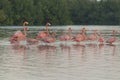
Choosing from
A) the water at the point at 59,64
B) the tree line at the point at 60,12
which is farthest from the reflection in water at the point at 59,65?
the tree line at the point at 60,12

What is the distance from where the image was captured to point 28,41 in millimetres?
27625

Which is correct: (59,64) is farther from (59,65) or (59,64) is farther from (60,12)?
(60,12)

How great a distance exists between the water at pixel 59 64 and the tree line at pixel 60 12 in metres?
61.8

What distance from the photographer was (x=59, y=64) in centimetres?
1798

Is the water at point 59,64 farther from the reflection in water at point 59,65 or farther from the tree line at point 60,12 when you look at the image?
the tree line at point 60,12

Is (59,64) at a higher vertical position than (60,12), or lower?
higher

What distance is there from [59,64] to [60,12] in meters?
83.4

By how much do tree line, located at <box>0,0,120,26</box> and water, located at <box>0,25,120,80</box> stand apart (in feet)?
203

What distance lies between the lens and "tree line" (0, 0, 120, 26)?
297 feet

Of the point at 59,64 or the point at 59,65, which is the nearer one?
the point at 59,65

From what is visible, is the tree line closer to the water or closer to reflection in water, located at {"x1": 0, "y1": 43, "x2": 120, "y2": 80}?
the water

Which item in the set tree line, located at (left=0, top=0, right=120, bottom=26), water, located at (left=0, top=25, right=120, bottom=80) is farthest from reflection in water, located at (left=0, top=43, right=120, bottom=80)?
tree line, located at (left=0, top=0, right=120, bottom=26)

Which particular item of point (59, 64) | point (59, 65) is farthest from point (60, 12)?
point (59, 65)

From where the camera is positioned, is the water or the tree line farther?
the tree line
